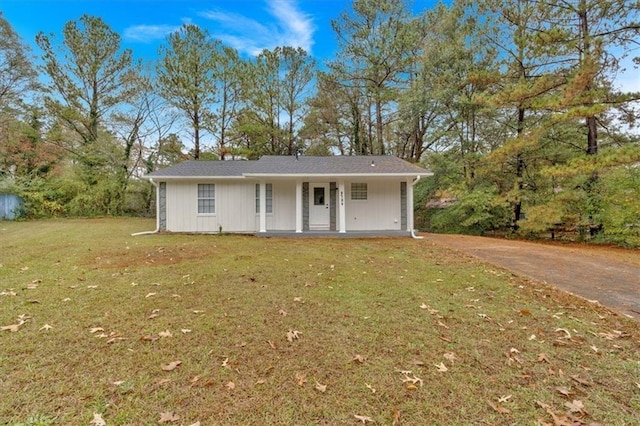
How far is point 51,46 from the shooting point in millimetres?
18906

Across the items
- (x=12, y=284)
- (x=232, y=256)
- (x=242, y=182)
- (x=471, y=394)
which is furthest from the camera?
(x=242, y=182)

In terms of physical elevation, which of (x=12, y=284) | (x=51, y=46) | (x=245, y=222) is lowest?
(x=12, y=284)

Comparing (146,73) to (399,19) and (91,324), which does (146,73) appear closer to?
(399,19)

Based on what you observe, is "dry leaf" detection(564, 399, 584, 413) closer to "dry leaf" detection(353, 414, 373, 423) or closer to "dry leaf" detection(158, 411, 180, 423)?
"dry leaf" detection(353, 414, 373, 423)

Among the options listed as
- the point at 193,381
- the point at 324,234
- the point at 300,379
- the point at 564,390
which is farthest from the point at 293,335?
the point at 324,234

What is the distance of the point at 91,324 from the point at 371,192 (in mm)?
10138

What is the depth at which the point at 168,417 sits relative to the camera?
2061mm

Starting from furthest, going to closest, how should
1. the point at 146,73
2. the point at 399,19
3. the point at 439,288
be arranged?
the point at 146,73
the point at 399,19
the point at 439,288

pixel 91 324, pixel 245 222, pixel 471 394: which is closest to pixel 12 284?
pixel 91 324

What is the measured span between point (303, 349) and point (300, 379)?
489 mm

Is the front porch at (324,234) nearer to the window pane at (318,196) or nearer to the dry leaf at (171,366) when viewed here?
the window pane at (318,196)

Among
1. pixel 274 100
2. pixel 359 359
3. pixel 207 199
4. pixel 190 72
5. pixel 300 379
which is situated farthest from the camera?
pixel 274 100

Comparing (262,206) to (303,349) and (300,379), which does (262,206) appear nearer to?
(303,349)

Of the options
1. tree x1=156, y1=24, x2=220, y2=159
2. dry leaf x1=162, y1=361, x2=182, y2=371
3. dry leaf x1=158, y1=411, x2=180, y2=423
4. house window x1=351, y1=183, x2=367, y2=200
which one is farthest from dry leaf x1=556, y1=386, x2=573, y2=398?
tree x1=156, y1=24, x2=220, y2=159
